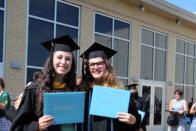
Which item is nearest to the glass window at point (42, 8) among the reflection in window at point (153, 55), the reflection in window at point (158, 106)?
the reflection in window at point (153, 55)

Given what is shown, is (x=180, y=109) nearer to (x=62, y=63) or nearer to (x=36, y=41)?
(x=36, y=41)

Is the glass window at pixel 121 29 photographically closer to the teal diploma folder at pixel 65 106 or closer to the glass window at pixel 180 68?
the glass window at pixel 180 68

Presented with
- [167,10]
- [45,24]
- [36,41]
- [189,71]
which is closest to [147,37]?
[167,10]

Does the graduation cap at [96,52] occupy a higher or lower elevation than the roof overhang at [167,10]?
lower

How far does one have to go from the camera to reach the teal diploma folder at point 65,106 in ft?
10.6

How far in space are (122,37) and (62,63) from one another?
13749 millimetres

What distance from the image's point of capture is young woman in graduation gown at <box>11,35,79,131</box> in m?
3.30

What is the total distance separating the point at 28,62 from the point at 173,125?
4583mm

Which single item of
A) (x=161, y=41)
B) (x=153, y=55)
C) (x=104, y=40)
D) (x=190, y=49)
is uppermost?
(x=161, y=41)

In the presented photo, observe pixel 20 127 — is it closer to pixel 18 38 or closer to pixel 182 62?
pixel 18 38

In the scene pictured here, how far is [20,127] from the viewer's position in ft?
10.9

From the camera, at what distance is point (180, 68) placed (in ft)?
70.2

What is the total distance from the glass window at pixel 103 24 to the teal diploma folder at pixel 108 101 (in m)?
12.1

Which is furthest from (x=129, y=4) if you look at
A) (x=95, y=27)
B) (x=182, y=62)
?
(x=182, y=62)
